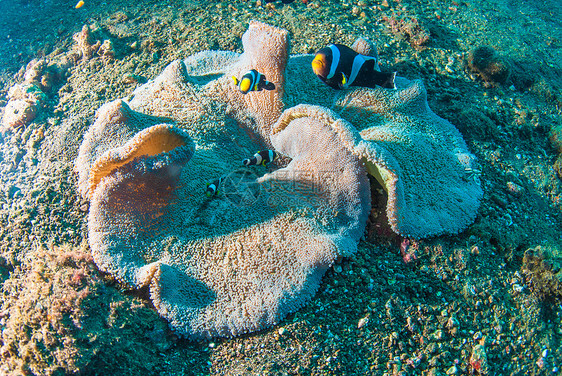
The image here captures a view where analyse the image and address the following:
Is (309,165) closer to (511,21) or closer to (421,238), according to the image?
(421,238)

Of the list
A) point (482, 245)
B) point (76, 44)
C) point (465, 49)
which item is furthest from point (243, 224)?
point (76, 44)

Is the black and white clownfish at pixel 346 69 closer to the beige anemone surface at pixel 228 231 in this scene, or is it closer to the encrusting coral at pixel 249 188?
the encrusting coral at pixel 249 188

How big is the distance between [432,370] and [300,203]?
4.22 feet

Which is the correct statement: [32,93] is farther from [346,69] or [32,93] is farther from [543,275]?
[543,275]

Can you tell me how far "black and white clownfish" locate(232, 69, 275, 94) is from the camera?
245cm

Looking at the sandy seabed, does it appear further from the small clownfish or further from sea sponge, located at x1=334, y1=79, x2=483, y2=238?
the small clownfish

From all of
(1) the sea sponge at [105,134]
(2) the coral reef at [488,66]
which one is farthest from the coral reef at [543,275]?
(1) the sea sponge at [105,134]

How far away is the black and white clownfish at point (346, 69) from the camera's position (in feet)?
8.11

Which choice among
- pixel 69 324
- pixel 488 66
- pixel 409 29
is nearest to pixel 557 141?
pixel 488 66

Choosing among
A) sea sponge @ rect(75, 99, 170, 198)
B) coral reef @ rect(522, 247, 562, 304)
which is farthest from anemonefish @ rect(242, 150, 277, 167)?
coral reef @ rect(522, 247, 562, 304)

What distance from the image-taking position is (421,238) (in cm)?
224

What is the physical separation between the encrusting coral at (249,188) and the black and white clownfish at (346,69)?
0.12 metres

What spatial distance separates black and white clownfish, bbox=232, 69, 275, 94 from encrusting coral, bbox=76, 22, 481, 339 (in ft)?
0.16

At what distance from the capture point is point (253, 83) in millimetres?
2500
